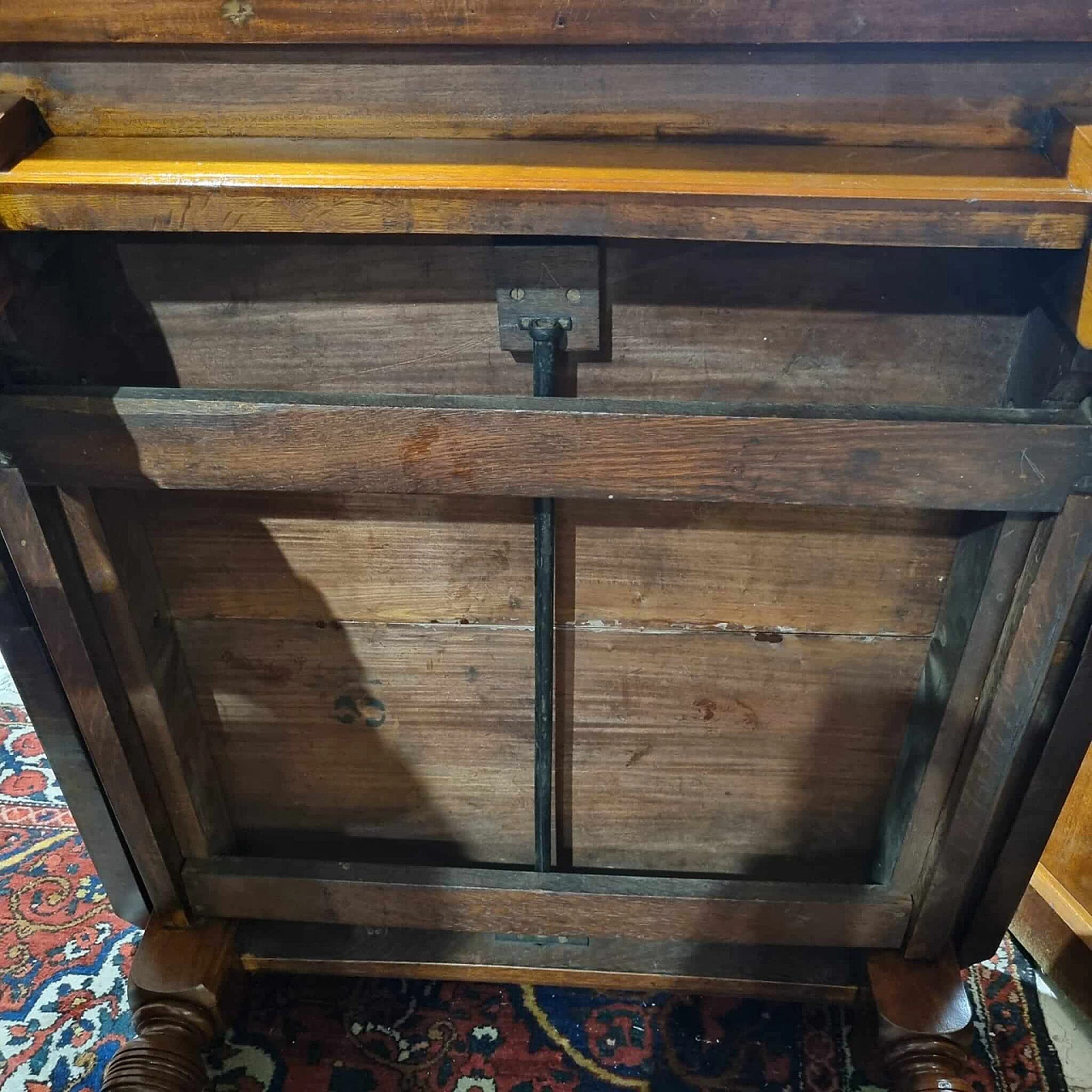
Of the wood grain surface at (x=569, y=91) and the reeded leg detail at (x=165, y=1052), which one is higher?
the wood grain surface at (x=569, y=91)

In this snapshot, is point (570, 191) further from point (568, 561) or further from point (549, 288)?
point (568, 561)

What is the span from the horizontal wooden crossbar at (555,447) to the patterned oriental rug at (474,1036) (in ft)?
2.44

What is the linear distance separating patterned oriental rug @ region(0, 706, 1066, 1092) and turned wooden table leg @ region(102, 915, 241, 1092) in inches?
4.0

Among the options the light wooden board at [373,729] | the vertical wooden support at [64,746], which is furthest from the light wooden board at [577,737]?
the vertical wooden support at [64,746]

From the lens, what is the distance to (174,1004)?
1074 mm

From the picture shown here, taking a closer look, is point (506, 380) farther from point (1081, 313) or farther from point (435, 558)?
point (1081, 313)

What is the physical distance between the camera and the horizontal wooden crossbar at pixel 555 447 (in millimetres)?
731

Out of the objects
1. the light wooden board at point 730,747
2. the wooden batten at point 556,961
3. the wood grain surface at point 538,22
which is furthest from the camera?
the wooden batten at point 556,961

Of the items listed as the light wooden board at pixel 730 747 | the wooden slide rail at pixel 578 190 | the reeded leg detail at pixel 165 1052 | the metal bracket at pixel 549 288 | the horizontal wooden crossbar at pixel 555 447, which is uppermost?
the metal bracket at pixel 549 288

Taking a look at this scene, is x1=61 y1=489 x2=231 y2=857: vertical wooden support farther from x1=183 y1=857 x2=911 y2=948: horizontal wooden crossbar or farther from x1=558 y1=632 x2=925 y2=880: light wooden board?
x1=558 y1=632 x2=925 y2=880: light wooden board

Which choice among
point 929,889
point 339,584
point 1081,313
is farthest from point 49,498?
point 929,889

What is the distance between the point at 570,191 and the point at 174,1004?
976 millimetres

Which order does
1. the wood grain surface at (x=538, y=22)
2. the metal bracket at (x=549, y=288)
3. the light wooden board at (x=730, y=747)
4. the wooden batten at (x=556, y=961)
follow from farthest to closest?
the wooden batten at (x=556, y=961), the light wooden board at (x=730, y=747), the metal bracket at (x=549, y=288), the wood grain surface at (x=538, y=22)

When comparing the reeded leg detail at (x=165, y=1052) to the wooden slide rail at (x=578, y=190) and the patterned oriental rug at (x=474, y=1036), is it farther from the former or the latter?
the wooden slide rail at (x=578, y=190)
